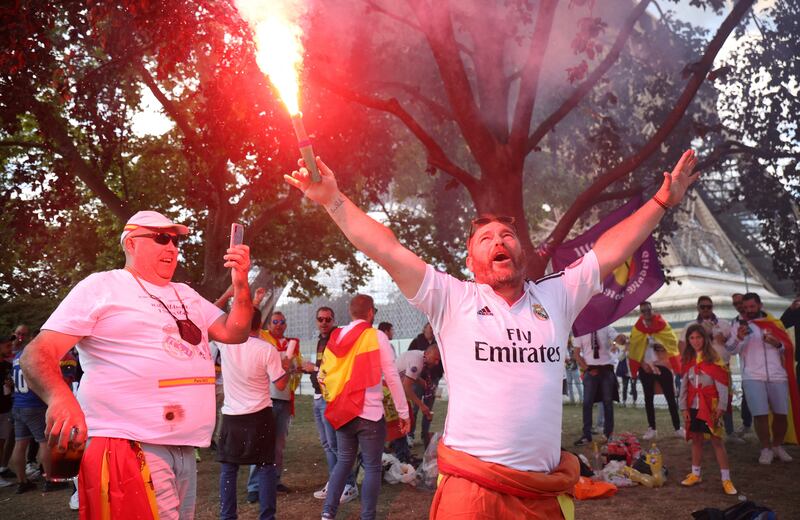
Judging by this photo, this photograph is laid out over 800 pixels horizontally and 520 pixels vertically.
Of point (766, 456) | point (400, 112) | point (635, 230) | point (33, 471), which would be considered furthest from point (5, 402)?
point (766, 456)

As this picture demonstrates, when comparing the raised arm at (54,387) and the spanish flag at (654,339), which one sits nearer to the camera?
the raised arm at (54,387)

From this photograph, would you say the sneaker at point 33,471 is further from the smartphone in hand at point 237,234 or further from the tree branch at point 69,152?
the smartphone in hand at point 237,234

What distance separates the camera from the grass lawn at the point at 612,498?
7.65m

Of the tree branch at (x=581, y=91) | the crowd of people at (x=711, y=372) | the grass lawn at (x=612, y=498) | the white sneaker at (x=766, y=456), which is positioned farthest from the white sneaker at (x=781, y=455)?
the tree branch at (x=581, y=91)

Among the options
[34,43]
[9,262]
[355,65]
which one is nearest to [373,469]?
[34,43]

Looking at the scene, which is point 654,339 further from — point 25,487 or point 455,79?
point 25,487

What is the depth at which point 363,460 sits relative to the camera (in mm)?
6770

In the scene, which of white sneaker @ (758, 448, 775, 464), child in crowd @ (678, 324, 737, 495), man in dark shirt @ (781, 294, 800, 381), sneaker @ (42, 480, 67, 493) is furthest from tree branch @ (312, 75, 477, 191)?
sneaker @ (42, 480, 67, 493)

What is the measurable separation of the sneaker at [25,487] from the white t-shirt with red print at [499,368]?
888 centimetres

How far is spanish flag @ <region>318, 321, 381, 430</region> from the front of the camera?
6887 millimetres

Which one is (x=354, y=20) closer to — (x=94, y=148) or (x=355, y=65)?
(x=355, y=65)

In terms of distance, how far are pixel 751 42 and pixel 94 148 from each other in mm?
11921

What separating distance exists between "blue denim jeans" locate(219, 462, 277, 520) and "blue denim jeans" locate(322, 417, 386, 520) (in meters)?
0.57

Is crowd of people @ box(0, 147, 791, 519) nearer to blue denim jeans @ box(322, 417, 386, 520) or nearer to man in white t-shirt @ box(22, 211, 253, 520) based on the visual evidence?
man in white t-shirt @ box(22, 211, 253, 520)
